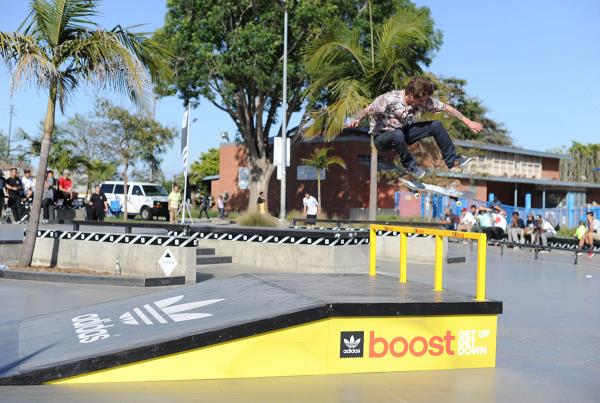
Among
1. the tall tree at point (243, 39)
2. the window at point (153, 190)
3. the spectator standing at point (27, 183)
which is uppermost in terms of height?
the tall tree at point (243, 39)

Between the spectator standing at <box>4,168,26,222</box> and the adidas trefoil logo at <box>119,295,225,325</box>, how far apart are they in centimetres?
1457

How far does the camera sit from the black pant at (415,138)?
27.5 feet

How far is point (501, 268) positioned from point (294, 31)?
1851 cm

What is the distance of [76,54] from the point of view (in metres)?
11.4

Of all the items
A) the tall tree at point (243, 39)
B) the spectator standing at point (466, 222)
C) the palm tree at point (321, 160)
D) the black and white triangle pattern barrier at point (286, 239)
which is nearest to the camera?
the black and white triangle pattern barrier at point (286, 239)

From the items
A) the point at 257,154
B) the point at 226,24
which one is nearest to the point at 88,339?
the point at 226,24

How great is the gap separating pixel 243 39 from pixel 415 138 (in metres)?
24.0

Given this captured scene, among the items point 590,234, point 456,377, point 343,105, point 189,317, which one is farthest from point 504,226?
point 189,317

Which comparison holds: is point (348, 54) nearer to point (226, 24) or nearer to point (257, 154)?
point (226, 24)

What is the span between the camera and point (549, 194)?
4797 cm

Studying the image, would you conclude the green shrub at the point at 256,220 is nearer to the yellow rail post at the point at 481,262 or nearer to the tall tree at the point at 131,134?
the yellow rail post at the point at 481,262

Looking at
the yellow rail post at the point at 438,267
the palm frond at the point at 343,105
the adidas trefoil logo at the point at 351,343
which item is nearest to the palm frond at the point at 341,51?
the palm frond at the point at 343,105

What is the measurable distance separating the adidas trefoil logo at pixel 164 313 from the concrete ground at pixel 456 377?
3.04 feet

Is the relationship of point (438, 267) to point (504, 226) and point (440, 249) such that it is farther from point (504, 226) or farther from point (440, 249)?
point (504, 226)
